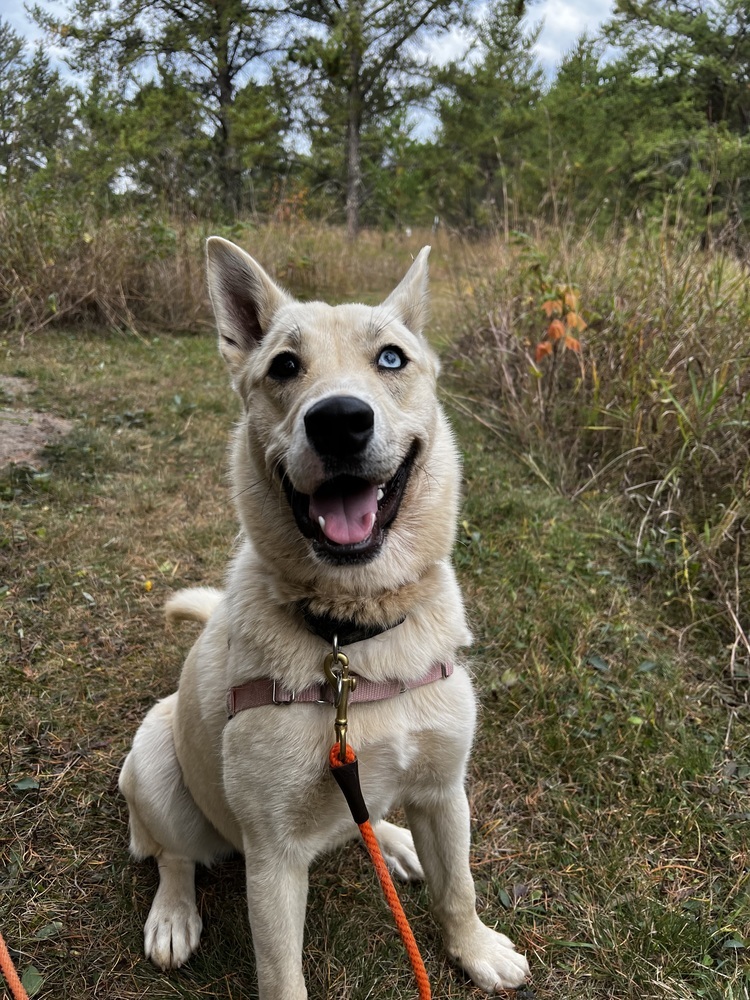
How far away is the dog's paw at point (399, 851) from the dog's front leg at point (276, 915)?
71 cm

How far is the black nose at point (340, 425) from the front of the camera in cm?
159

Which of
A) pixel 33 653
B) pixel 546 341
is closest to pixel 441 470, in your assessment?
pixel 33 653

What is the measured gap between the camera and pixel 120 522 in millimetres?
4188

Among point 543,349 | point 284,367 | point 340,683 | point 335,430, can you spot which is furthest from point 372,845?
point 543,349

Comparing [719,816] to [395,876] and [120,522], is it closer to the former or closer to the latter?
[395,876]

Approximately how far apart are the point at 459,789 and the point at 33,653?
228 centimetres

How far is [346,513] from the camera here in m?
1.70

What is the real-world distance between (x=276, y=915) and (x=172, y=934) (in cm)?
68

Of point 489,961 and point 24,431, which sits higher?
point 24,431

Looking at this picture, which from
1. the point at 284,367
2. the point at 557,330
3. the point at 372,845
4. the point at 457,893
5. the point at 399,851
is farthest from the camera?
the point at 557,330

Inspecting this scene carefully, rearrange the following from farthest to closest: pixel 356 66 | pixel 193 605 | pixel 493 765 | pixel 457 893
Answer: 1. pixel 356 66
2. pixel 493 765
3. pixel 193 605
4. pixel 457 893

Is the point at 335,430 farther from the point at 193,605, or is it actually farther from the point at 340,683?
the point at 193,605

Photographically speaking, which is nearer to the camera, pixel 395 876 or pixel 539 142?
pixel 395 876

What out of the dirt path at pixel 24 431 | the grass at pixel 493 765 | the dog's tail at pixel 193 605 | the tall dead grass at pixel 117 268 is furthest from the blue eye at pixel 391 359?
the tall dead grass at pixel 117 268
